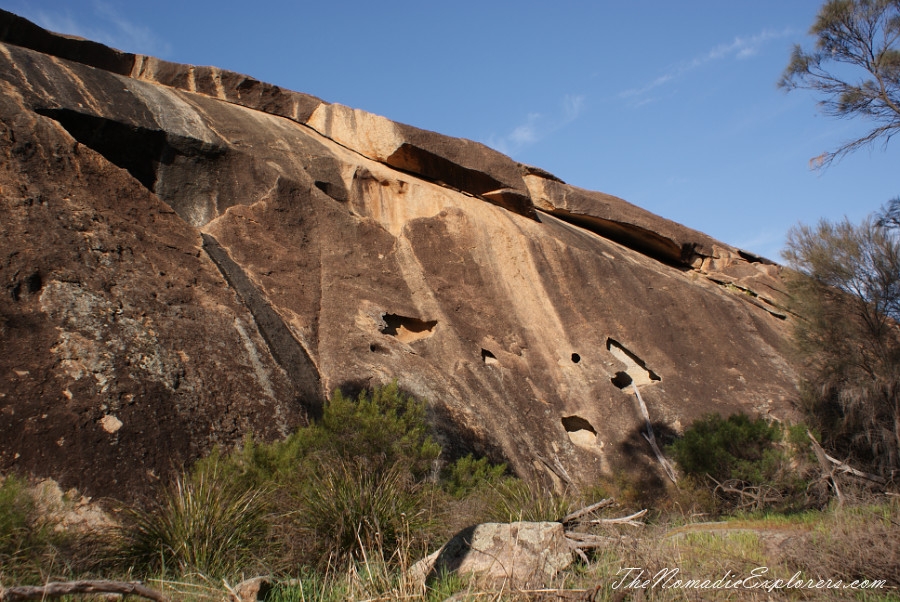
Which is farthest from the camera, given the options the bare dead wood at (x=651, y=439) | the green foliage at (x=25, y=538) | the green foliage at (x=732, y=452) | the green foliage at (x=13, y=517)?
the bare dead wood at (x=651, y=439)

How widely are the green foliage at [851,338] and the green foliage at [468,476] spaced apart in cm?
642

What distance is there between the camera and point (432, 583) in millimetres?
4824

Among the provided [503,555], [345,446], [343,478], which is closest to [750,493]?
[345,446]

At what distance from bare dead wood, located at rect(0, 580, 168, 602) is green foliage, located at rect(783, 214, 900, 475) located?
34.7ft

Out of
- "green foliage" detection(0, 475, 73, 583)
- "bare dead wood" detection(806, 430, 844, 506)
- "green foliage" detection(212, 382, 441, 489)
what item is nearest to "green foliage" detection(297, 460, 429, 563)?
"green foliage" detection(212, 382, 441, 489)

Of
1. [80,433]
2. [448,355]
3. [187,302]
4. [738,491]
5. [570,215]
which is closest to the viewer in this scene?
[80,433]

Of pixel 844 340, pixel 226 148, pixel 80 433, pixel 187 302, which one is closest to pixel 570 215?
pixel 844 340

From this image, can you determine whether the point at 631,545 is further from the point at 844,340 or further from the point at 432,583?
the point at 844,340

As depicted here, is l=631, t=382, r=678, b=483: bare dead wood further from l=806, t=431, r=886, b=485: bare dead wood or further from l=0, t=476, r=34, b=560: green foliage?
l=0, t=476, r=34, b=560: green foliage

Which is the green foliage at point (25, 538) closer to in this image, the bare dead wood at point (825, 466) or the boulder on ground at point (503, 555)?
the boulder on ground at point (503, 555)

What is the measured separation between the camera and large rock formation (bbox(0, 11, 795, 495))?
23.6ft

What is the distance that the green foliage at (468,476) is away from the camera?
7.67 metres

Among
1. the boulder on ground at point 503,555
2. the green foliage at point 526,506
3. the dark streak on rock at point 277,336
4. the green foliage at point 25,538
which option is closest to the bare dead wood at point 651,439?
the green foliage at point 526,506

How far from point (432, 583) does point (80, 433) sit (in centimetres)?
367
